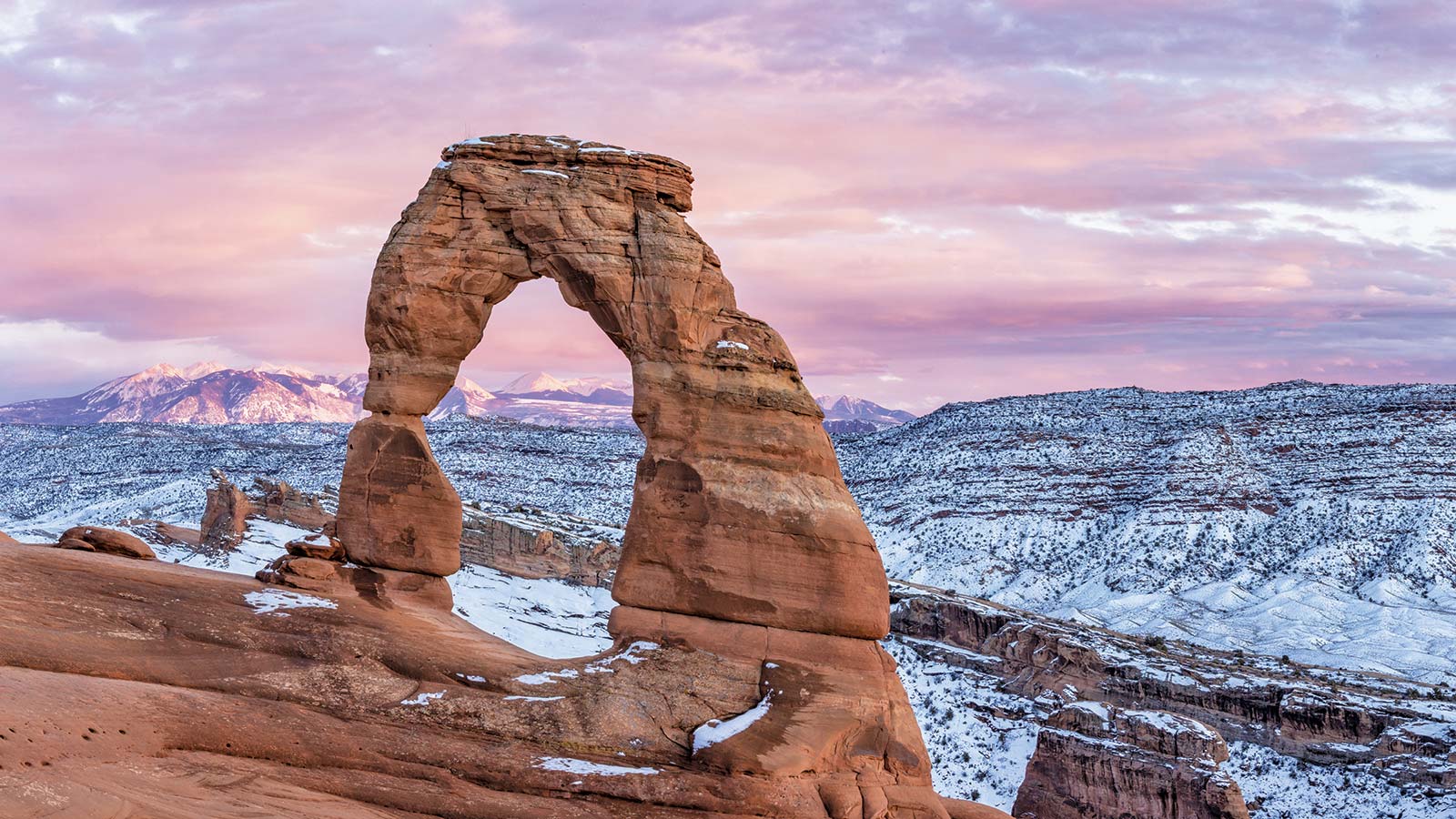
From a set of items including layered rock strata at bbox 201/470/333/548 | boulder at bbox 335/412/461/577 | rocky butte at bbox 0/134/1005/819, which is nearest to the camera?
rocky butte at bbox 0/134/1005/819

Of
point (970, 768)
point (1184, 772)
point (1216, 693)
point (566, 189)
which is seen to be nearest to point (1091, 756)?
point (1184, 772)

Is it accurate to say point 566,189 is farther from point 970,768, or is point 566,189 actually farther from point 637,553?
point 970,768

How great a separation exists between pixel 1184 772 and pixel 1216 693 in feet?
54.1

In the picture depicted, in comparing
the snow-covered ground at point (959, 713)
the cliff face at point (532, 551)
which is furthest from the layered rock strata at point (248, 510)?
the cliff face at point (532, 551)

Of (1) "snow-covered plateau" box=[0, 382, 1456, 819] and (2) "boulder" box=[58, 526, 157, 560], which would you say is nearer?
(2) "boulder" box=[58, 526, 157, 560]

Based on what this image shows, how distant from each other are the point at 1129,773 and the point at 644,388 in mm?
31814

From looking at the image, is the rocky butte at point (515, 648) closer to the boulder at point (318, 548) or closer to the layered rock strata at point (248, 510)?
the boulder at point (318, 548)

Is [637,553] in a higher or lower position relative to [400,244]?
lower

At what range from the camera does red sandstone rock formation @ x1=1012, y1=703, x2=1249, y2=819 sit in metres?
50.8

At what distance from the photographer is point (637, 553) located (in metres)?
29.2

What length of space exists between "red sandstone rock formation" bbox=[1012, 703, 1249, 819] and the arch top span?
2698 cm

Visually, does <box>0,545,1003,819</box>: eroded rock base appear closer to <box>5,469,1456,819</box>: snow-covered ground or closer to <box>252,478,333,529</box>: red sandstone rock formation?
<box>5,469,1456,819</box>: snow-covered ground

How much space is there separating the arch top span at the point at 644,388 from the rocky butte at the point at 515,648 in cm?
6

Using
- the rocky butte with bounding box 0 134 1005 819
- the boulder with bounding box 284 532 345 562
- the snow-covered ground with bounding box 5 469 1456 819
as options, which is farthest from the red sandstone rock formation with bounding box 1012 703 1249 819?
the boulder with bounding box 284 532 345 562
